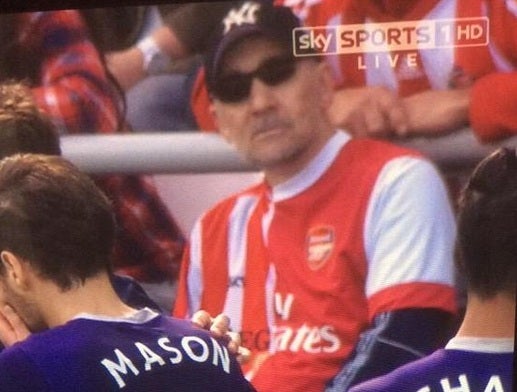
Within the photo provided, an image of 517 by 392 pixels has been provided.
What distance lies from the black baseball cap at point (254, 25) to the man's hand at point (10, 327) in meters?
0.60

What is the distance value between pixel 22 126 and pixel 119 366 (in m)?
0.47

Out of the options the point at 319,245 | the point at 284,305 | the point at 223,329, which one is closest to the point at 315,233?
the point at 319,245

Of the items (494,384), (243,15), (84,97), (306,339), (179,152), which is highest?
(243,15)

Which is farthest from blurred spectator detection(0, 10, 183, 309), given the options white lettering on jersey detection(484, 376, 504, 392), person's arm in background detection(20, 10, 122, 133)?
white lettering on jersey detection(484, 376, 504, 392)

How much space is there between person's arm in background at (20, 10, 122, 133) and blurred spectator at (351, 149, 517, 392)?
672 millimetres

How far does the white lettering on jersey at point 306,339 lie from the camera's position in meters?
2.86

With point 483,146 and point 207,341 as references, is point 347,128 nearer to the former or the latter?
point 483,146

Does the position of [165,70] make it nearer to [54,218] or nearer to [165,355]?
[54,218]

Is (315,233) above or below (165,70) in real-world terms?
below

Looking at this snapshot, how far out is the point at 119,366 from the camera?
283 centimetres

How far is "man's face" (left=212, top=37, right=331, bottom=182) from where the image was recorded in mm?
2826

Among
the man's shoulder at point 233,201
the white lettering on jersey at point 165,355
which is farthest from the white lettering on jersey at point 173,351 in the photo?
the man's shoulder at point 233,201

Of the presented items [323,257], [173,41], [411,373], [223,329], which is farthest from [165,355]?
[173,41]

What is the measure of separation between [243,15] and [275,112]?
7.3 inches
